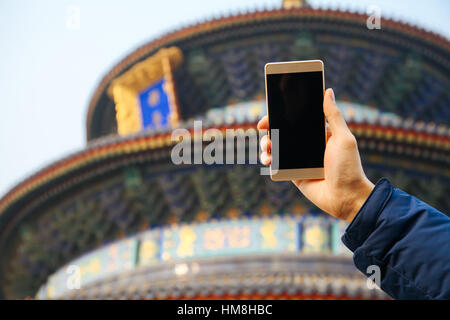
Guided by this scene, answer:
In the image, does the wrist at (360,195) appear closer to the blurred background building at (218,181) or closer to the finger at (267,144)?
the finger at (267,144)

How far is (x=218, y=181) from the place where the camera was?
873 centimetres

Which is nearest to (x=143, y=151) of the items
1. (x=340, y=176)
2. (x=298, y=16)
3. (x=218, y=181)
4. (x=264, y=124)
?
(x=218, y=181)

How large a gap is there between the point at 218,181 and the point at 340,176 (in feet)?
21.5

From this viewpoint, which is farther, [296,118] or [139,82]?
[139,82]

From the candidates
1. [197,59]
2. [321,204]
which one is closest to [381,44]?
[197,59]

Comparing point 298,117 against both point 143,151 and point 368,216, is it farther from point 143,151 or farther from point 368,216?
point 143,151

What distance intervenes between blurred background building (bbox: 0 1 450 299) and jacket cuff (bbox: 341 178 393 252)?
3998 mm

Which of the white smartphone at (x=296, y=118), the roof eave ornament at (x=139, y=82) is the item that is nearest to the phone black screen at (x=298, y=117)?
the white smartphone at (x=296, y=118)

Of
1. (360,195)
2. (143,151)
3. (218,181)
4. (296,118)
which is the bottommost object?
(360,195)

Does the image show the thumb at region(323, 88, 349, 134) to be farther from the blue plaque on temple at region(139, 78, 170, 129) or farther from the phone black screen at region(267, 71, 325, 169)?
the blue plaque on temple at region(139, 78, 170, 129)

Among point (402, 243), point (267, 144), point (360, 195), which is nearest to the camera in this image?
point (402, 243)

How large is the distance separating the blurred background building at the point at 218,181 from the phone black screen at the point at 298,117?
3797mm

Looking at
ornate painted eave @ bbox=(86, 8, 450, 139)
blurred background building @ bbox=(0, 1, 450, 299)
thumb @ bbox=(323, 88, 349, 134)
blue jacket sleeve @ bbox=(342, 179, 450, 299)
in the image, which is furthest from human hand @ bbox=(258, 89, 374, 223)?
ornate painted eave @ bbox=(86, 8, 450, 139)

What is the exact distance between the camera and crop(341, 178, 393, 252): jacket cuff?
1.97 meters
